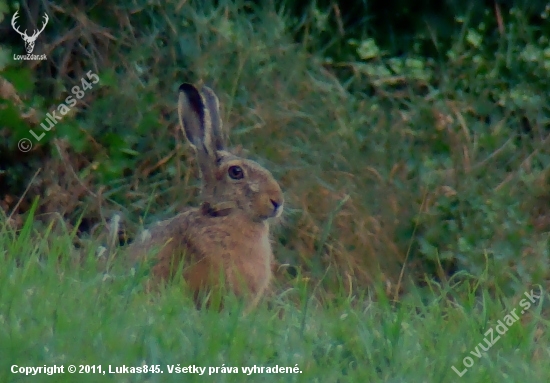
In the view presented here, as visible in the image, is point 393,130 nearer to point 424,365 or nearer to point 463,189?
point 463,189

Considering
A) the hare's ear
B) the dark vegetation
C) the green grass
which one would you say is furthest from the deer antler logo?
the green grass

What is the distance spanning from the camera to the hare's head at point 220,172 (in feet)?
17.0

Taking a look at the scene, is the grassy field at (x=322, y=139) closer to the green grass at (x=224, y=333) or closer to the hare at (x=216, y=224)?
the hare at (x=216, y=224)

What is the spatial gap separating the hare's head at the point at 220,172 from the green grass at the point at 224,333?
777mm

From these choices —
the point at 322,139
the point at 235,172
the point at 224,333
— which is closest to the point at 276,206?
the point at 235,172

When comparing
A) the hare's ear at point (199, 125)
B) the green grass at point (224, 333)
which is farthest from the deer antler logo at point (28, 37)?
the green grass at point (224, 333)

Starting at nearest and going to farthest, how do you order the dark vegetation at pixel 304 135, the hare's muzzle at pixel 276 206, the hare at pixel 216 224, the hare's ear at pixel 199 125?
the hare at pixel 216 224, the hare's muzzle at pixel 276 206, the hare's ear at pixel 199 125, the dark vegetation at pixel 304 135

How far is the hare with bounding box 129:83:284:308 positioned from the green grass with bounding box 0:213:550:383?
1.48ft

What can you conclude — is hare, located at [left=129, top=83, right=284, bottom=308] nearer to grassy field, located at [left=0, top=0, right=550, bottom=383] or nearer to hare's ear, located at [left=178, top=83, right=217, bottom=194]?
hare's ear, located at [left=178, top=83, right=217, bottom=194]

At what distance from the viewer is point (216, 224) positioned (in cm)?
516

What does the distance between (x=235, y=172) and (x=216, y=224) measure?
11.7 inches

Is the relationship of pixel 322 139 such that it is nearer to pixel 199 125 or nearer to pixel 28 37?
pixel 199 125

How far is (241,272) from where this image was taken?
5.02m

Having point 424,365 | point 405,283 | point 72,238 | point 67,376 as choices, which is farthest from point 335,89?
point 67,376
